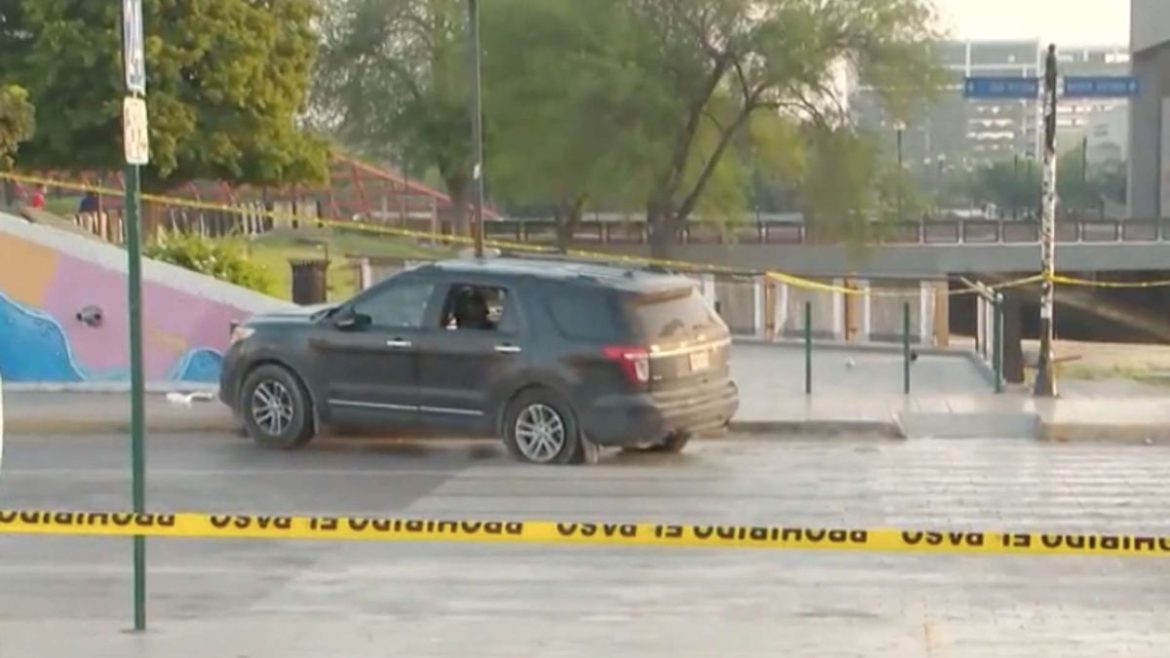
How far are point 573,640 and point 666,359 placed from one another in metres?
7.16

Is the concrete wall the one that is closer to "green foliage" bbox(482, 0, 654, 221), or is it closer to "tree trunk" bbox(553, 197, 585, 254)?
"tree trunk" bbox(553, 197, 585, 254)

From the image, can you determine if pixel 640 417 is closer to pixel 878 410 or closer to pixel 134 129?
pixel 878 410

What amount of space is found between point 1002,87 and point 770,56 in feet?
98.7

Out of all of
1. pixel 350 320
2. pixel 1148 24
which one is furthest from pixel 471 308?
pixel 1148 24

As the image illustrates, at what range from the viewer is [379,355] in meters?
16.5

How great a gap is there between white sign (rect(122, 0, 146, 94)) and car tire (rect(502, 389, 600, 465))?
7.99 m

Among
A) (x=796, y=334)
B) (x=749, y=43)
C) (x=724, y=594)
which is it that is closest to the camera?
(x=724, y=594)

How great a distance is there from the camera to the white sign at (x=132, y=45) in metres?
8.08

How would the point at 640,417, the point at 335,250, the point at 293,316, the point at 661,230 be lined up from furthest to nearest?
the point at 661,230
the point at 335,250
the point at 293,316
the point at 640,417

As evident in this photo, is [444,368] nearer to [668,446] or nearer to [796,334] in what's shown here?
[668,446]

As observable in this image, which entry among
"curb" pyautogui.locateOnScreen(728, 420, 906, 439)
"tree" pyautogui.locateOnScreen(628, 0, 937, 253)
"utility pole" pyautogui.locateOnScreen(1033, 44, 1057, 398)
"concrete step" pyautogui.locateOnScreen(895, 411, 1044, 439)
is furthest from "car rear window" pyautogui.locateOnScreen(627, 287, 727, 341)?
"tree" pyautogui.locateOnScreen(628, 0, 937, 253)

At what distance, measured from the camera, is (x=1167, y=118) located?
80062 millimetres

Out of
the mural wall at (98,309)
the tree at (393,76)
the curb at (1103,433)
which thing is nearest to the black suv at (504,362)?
the curb at (1103,433)

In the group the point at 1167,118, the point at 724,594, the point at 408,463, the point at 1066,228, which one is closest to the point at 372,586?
the point at 724,594
